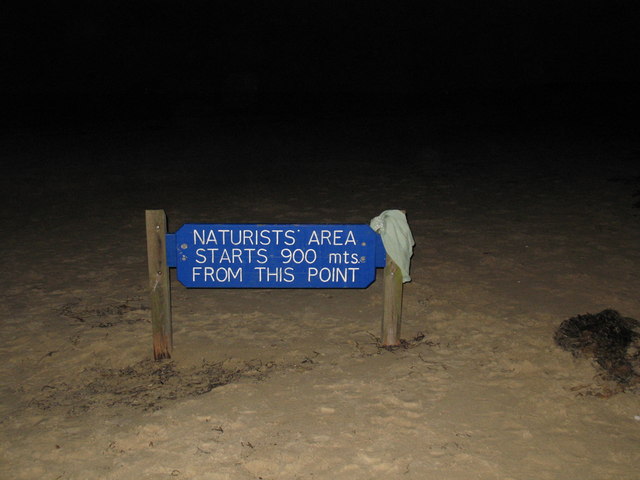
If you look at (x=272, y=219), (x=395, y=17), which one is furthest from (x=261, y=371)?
(x=395, y=17)

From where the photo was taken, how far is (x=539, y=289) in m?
5.79

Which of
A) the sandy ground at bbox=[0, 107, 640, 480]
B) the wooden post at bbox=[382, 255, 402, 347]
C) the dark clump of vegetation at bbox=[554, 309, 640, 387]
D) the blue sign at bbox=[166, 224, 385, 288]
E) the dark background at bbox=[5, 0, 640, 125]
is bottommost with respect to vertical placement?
the sandy ground at bbox=[0, 107, 640, 480]

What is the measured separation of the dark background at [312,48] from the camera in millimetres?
35875

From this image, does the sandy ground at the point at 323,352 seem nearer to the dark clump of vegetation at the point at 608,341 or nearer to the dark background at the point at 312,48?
the dark clump of vegetation at the point at 608,341

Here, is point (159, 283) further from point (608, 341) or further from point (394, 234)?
point (608, 341)

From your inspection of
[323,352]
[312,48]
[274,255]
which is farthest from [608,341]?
[312,48]

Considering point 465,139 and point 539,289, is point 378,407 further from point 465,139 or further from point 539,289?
point 465,139

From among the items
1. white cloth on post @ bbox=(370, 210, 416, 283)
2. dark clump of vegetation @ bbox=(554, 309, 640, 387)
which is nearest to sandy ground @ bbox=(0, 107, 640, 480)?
dark clump of vegetation @ bbox=(554, 309, 640, 387)

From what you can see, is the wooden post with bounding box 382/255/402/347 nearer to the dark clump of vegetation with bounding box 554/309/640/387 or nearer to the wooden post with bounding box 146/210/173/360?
the dark clump of vegetation with bounding box 554/309/640/387

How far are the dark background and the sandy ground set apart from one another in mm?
22976

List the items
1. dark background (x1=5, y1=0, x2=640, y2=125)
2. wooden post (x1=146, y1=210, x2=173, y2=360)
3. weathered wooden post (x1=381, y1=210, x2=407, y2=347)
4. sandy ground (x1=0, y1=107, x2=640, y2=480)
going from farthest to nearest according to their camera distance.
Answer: dark background (x1=5, y1=0, x2=640, y2=125)
weathered wooden post (x1=381, y1=210, x2=407, y2=347)
wooden post (x1=146, y1=210, x2=173, y2=360)
sandy ground (x1=0, y1=107, x2=640, y2=480)

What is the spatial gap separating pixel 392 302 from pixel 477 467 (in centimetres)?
144

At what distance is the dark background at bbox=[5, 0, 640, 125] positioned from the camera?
35875mm

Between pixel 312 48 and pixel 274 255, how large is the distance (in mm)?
39990
